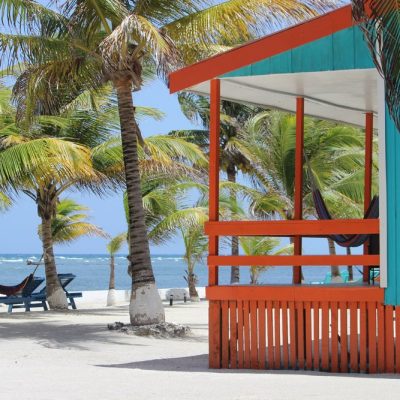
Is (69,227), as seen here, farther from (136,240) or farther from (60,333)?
(60,333)

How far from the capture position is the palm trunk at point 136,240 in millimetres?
15172

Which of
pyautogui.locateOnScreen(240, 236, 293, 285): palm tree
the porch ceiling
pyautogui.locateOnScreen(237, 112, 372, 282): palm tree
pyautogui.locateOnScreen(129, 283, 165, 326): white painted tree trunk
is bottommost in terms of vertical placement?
pyautogui.locateOnScreen(129, 283, 165, 326): white painted tree trunk

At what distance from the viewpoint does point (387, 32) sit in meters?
8.06

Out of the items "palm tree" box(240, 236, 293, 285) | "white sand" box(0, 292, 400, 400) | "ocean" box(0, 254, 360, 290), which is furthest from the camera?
"ocean" box(0, 254, 360, 290)

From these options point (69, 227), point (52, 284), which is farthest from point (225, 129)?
point (52, 284)

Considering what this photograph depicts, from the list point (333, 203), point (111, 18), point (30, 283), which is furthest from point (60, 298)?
point (111, 18)

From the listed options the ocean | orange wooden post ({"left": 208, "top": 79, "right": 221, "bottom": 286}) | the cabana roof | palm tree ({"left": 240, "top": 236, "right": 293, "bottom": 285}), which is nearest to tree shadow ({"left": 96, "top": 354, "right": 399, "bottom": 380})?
orange wooden post ({"left": 208, "top": 79, "right": 221, "bottom": 286})

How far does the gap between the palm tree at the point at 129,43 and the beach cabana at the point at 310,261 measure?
4498 millimetres

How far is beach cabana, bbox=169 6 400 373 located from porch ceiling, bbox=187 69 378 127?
1.5 inches

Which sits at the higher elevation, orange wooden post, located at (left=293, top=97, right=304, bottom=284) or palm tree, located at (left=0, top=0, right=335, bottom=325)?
palm tree, located at (left=0, top=0, right=335, bottom=325)

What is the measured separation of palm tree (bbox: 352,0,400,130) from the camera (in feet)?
25.7

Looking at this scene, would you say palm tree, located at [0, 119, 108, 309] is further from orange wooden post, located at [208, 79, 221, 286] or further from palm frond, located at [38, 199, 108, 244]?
palm frond, located at [38, 199, 108, 244]

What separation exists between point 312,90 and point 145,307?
523 centimetres

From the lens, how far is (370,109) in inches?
513
